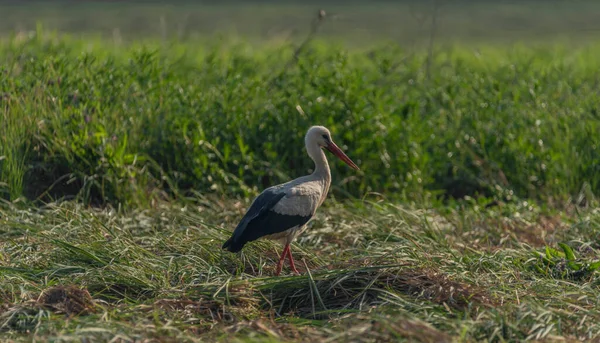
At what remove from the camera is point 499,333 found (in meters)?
4.89

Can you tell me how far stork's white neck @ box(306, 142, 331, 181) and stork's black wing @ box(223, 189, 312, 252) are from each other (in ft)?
1.53

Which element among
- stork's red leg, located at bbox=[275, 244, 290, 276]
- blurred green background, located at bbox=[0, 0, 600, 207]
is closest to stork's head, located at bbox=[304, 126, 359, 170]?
stork's red leg, located at bbox=[275, 244, 290, 276]

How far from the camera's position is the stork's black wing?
20.2ft

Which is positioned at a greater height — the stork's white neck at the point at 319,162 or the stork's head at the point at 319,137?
the stork's head at the point at 319,137

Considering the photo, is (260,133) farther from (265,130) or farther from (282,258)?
(282,258)

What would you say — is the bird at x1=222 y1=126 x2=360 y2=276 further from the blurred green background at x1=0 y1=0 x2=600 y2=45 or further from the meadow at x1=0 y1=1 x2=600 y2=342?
the blurred green background at x1=0 y1=0 x2=600 y2=45

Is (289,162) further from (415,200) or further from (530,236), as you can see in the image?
(530,236)

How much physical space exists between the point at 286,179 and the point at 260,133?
56 cm

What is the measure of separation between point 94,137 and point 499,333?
162 inches

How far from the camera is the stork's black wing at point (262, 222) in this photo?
242 inches

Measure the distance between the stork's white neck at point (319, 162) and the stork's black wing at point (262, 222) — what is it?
0.47m

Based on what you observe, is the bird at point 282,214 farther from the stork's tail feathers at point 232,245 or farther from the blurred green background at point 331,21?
the blurred green background at point 331,21

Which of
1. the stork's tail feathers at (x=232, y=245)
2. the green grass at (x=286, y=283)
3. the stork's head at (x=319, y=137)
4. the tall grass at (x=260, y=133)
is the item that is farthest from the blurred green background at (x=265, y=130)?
the stork's tail feathers at (x=232, y=245)

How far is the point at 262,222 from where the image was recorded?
20.7 ft
